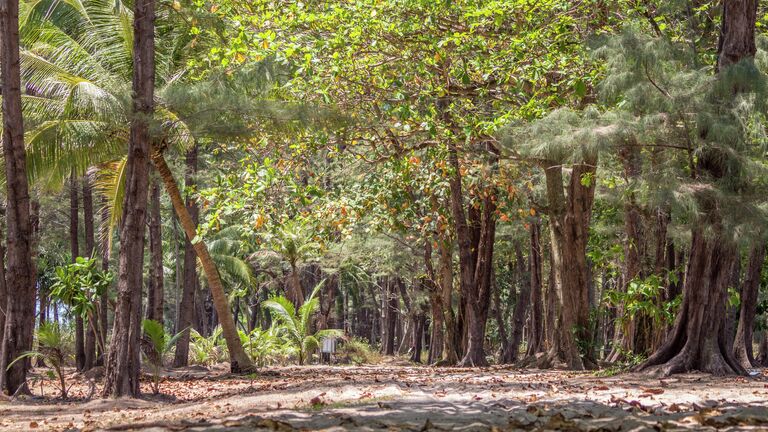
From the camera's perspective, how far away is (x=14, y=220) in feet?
43.4

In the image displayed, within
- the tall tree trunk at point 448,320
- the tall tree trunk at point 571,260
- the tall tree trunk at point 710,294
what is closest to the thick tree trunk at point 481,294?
the tall tree trunk at point 448,320

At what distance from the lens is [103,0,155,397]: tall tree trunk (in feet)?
41.4

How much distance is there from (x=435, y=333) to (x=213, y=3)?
19.0 m

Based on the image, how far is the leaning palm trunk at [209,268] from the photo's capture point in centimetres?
1591

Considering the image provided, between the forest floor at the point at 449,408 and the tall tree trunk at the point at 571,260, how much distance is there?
3.82 m

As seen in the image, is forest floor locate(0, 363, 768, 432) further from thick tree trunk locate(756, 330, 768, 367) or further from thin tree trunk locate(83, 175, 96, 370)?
thick tree trunk locate(756, 330, 768, 367)

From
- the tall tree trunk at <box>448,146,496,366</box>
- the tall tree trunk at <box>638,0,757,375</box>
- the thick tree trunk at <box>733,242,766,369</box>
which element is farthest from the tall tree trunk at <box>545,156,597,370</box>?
the thick tree trunk at <box>733,242,766,369</box>

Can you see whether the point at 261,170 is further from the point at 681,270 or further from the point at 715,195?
the point at 681,270

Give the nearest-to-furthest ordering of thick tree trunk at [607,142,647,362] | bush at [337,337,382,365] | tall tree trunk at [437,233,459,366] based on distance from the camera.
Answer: thick tree trunk at [607,142,647,362], tall tree trunk at [437,233,459,366], bush at [337,337,382,365]

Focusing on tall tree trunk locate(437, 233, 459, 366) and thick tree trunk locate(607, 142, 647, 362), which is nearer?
thick tree trunk locate(607, 142, 647, 362)

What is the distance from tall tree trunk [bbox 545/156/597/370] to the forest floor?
3824mm

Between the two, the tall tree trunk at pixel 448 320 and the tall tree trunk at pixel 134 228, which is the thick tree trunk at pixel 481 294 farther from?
the tall tree trunk at pixel 134 228

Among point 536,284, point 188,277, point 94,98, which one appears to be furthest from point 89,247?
point 536,284

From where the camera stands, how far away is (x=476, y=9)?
1391 centimetres
